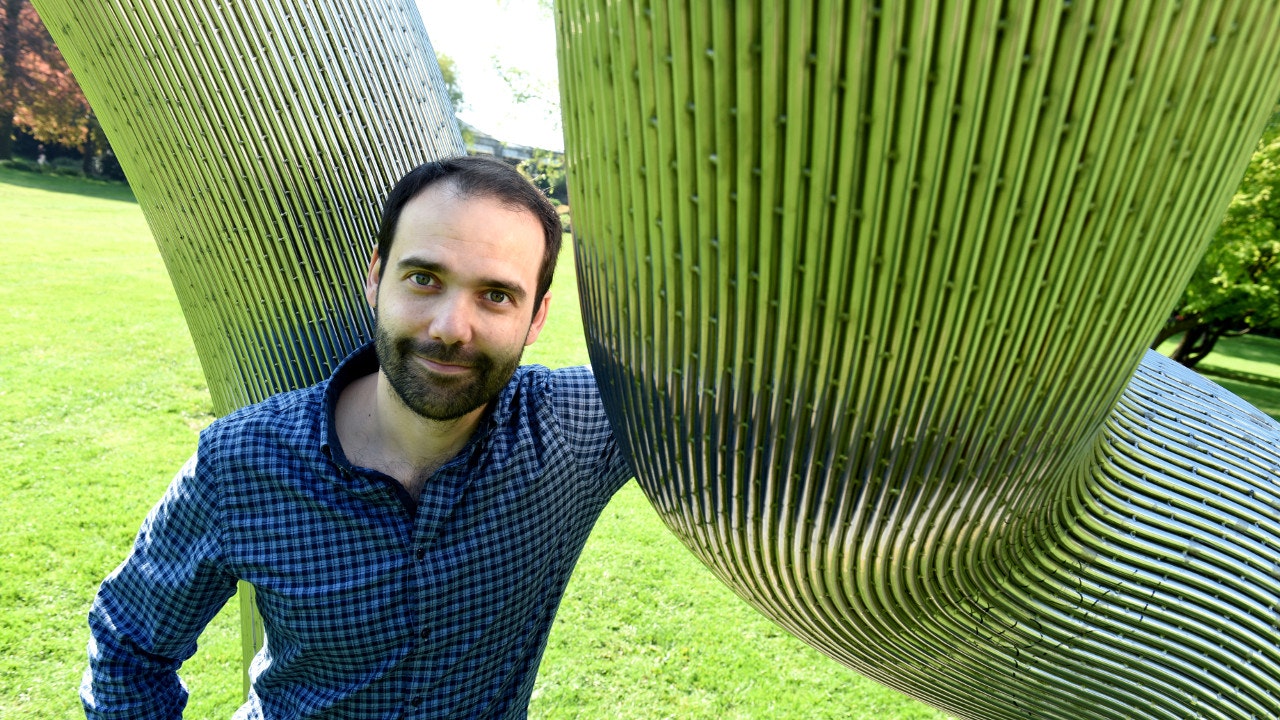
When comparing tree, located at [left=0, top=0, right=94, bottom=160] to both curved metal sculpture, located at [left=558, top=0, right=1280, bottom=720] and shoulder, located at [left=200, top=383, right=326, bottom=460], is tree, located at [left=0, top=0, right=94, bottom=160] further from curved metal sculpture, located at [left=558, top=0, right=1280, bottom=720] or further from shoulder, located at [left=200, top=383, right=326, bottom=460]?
curved metal sculpture, located at [left=558, top=0, right=1280, bottom=720]

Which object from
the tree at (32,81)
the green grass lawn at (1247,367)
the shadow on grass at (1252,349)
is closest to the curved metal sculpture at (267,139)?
the green grass lawn at (1247,367)

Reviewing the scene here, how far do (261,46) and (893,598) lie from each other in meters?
1.85

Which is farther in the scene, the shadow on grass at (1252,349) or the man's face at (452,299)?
the shadow on grass at (1252,349)

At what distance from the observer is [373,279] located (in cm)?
211

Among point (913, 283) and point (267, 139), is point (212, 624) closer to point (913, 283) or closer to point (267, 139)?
point (267, 139)

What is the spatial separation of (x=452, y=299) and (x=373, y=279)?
0.38 m

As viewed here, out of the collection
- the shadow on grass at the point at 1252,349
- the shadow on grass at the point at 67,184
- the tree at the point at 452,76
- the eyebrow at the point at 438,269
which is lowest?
the shadow on grass at the point at 1252,349

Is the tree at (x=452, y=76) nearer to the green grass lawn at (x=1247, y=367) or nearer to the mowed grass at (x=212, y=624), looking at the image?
the mowed grass at (x=212, y=624)

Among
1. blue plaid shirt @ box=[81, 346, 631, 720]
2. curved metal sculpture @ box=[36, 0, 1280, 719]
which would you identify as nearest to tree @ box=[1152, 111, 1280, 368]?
curved metal sculpture @ box=[36, 0, 1280, 719]

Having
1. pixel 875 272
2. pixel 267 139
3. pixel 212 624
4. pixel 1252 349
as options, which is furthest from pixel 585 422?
pixel 1252 349

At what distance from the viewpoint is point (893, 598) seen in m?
1.60

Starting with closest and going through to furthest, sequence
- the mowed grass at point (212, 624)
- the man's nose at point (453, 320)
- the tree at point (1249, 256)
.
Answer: the man's nose at point (453, 320) < the mowed grass at point (212, 624) < the tree at point (1249, 256)

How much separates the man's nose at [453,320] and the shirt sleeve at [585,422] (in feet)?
1.44

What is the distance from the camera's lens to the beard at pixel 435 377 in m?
1.88
